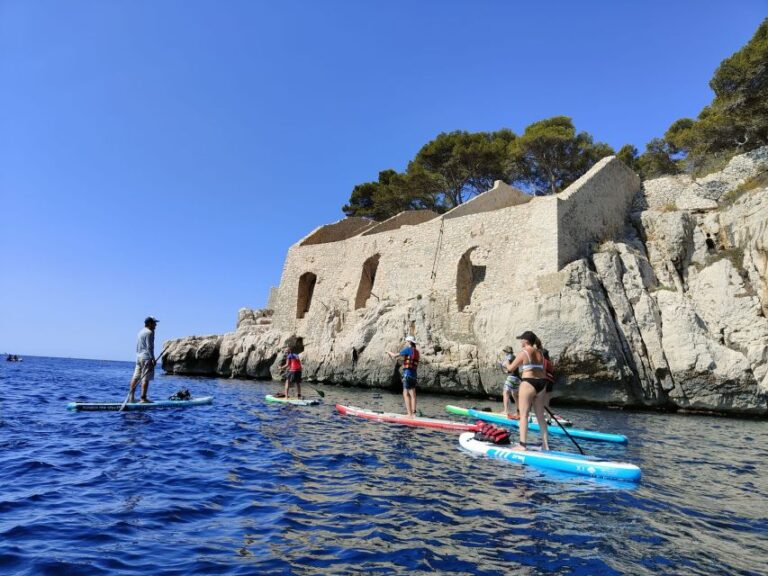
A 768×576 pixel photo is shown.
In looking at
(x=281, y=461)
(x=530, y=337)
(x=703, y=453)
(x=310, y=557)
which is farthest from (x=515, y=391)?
(x=310, y=557)

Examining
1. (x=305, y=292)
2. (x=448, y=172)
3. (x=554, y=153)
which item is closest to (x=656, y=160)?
(x=554, y=153)

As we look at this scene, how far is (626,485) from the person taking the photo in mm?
6422

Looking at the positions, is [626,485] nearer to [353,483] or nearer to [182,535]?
[353,483]

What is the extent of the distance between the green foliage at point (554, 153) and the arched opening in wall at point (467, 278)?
40.0 feet

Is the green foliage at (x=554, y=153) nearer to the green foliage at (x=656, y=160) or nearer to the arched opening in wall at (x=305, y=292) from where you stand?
the green foliage at (x=656, y=160)

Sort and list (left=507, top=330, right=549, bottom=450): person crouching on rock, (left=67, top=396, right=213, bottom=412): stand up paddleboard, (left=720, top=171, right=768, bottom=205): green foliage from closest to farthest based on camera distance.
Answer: (left=507, top=330, right=549, bottom=450): person crouching on rock
(left=67, top=396, right=213, bottom=412): stand up paddleboard
(left=720, top=171, right=768, bottom=205): green foliage

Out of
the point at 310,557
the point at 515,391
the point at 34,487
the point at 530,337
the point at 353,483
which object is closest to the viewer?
the point at 310,557

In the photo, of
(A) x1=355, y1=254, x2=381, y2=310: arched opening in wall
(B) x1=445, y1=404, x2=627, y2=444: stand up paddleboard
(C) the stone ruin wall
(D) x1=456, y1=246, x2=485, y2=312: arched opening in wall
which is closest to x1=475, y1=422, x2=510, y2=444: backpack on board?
(B) x1=445, y1=404, x2=627, y2=444: stand up paddleboard

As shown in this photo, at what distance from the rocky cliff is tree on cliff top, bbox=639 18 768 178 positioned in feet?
8.18

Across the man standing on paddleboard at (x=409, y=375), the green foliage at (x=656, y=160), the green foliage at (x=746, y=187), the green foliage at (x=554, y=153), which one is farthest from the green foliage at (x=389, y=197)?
the man standing on paddleboard at (x=409, y=375)

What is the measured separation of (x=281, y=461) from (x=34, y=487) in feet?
9.36

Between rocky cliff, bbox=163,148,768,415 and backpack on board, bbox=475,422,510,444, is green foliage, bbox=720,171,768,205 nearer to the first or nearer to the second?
rocky cliff, bbox=163,148,768,415

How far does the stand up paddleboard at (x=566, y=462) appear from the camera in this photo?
6656 millimetres

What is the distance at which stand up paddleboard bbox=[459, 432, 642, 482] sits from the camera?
666 cm
